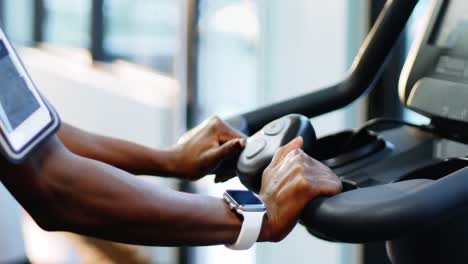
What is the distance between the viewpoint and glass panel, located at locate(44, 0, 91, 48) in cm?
524

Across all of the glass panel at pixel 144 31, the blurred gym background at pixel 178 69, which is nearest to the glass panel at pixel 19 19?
the blurred gym background at pixel 178 69

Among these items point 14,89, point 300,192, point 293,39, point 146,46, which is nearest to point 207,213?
point 300,192

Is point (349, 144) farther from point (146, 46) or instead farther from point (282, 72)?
point (146, 46)

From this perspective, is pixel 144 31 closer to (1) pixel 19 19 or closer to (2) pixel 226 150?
(1) pixel 19 19

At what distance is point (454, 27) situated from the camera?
1304mm

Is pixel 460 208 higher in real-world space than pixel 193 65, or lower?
higher

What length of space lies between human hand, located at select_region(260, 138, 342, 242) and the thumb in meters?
0.04

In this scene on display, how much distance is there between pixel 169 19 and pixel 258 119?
265 cm

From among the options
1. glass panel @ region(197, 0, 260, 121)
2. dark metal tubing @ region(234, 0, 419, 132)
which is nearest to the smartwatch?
dark metal tubing @ region(234, 0, 419, 132)

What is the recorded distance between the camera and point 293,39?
96.7 inches

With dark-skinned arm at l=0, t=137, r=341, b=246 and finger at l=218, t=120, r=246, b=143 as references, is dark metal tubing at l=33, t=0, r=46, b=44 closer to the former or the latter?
finger at l=218, t=120, r=246, b=143

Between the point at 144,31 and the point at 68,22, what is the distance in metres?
1.33

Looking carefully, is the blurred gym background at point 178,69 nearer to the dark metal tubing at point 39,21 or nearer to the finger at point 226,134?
the dark metal tubing at point 39,21

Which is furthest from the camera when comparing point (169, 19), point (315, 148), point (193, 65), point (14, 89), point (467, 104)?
point (169, 19)
